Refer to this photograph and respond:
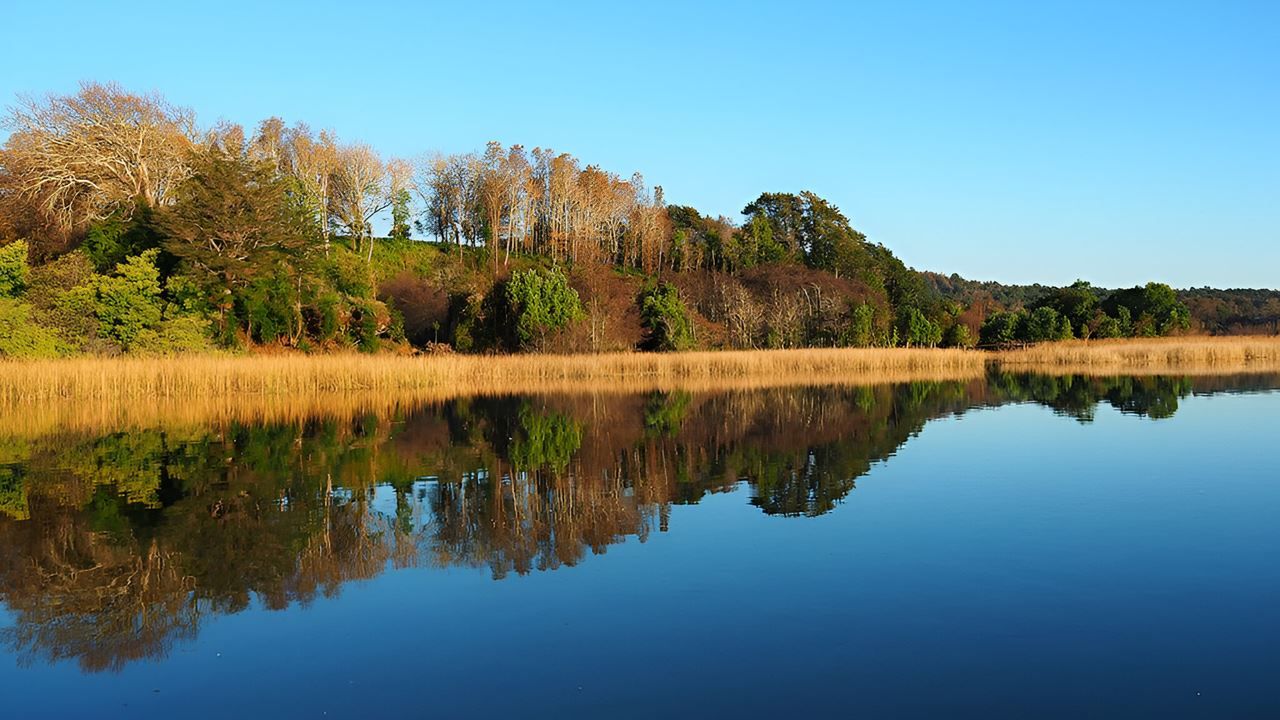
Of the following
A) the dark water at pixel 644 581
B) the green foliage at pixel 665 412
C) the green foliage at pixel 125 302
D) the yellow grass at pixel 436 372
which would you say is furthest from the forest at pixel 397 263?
the dark water at pixel 644 581

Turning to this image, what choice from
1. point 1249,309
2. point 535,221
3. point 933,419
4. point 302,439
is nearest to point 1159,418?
point 933,419

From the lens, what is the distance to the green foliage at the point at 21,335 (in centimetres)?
2889

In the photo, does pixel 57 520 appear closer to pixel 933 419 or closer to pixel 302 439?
pixel 302 439

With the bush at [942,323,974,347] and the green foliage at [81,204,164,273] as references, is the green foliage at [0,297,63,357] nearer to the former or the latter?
the green foliage at [81,204,164,273]

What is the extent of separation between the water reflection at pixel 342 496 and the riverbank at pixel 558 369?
886 cm

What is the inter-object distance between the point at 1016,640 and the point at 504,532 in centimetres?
503

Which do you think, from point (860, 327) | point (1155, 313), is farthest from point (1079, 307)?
point (860, 327)

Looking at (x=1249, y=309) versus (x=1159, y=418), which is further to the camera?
(x=1249, y=309)

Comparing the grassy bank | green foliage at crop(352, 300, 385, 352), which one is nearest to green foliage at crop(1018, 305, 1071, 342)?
the grassy bank

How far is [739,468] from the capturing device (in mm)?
13242

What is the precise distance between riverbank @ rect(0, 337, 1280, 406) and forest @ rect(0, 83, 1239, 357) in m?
5.67

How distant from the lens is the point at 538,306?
137 ft

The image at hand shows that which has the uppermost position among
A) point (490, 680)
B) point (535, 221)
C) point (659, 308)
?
point (535, 221)

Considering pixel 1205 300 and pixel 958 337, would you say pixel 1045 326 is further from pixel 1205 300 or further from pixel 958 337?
pixel 1205 300
